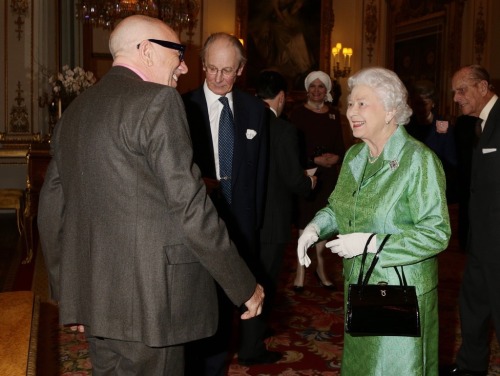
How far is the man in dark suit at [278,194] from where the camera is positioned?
4270 mm

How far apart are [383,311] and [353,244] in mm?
270

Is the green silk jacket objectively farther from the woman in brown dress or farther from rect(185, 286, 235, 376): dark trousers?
the woman in brown dress

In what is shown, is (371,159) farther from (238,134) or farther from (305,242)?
(238,134)

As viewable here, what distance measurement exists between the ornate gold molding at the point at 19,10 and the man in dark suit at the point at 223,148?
6806 millimetres

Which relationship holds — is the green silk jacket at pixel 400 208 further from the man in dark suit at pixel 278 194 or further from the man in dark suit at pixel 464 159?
the man in dark suit at pixel 464 159

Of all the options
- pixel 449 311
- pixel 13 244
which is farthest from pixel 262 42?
pixel 449 311

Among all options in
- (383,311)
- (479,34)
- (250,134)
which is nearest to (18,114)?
(250,134)

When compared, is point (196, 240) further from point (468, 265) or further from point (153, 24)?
point (468, 265)

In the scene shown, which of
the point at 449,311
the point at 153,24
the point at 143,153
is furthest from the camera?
the point at 449,311

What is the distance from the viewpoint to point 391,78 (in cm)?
271

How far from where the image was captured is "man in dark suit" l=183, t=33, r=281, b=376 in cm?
356

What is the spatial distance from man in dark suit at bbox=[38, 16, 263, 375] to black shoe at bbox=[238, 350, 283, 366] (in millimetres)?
1923

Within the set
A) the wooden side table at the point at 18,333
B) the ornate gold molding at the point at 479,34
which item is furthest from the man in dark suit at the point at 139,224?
the ornate gold molding at the point at 479,34

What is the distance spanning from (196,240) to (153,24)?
738 millimetres
